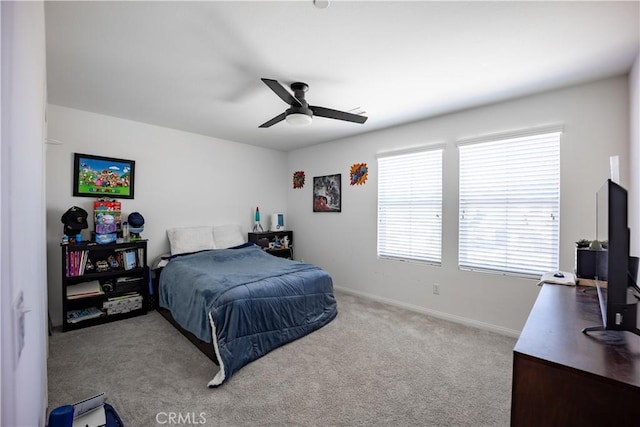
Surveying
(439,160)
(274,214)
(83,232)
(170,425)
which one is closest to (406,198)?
(439,160)

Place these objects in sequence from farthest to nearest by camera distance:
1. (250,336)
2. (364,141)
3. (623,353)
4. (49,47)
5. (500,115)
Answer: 1. (364,141)
2. (500,115)
3. (250,336)
4. (49,47)
5. (623,353)

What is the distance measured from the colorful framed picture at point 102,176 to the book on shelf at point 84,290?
1.06 metres

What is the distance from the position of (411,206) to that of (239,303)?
252 cm

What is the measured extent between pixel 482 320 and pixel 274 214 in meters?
3.59

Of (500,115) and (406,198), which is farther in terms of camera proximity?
(406,198)

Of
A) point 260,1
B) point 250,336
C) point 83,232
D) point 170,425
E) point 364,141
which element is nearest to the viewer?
point 260,1

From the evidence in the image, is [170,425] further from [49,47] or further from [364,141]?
[364,141]

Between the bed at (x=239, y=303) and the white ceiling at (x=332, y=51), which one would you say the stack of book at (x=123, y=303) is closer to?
the bed at (x=239, y=303)

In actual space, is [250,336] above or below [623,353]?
below

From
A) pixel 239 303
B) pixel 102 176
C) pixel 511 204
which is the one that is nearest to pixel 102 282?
pixel 102 176

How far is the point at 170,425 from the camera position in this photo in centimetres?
172

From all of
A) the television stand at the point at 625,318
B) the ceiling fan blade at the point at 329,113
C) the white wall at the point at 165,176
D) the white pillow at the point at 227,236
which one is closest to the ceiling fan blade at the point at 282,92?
the ceiling fan blade at the point at 329,113

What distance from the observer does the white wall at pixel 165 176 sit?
3.16 meters

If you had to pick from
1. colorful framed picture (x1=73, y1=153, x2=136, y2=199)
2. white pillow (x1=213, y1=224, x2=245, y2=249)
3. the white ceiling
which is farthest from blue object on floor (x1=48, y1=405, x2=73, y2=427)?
white pillow (x1=213, y1=224, x2=245, y2=249)
